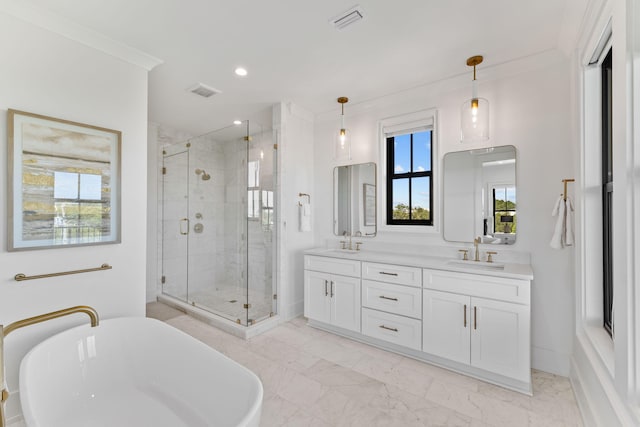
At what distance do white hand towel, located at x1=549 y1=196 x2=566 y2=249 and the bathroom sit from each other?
4.1 inches

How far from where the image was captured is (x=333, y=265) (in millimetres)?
3064

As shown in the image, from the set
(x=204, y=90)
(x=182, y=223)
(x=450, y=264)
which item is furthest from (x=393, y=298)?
(x=182, y=223)

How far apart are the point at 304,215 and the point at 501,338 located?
2317mm

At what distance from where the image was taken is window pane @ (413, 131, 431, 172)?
3004 mm

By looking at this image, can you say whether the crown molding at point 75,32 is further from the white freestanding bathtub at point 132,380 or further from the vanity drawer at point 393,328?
the vanity drawer at point 393,328

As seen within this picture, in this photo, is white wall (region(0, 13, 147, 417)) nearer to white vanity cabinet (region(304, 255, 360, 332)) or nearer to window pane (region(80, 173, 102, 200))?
window pane (region(80, 173, 102, 200))

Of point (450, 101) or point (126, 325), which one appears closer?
point (126, 325)

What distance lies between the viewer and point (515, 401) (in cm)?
195

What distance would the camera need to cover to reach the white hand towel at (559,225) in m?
2.12

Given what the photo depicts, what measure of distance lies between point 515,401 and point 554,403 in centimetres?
25

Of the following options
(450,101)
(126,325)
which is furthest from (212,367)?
(450,101)

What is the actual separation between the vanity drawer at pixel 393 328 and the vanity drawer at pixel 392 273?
0.32 m

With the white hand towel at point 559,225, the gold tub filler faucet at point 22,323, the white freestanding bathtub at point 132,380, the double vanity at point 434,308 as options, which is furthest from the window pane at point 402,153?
the gold tub filler faucet at point 22,323

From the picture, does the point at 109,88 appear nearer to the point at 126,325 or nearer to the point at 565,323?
the point at 126,325
